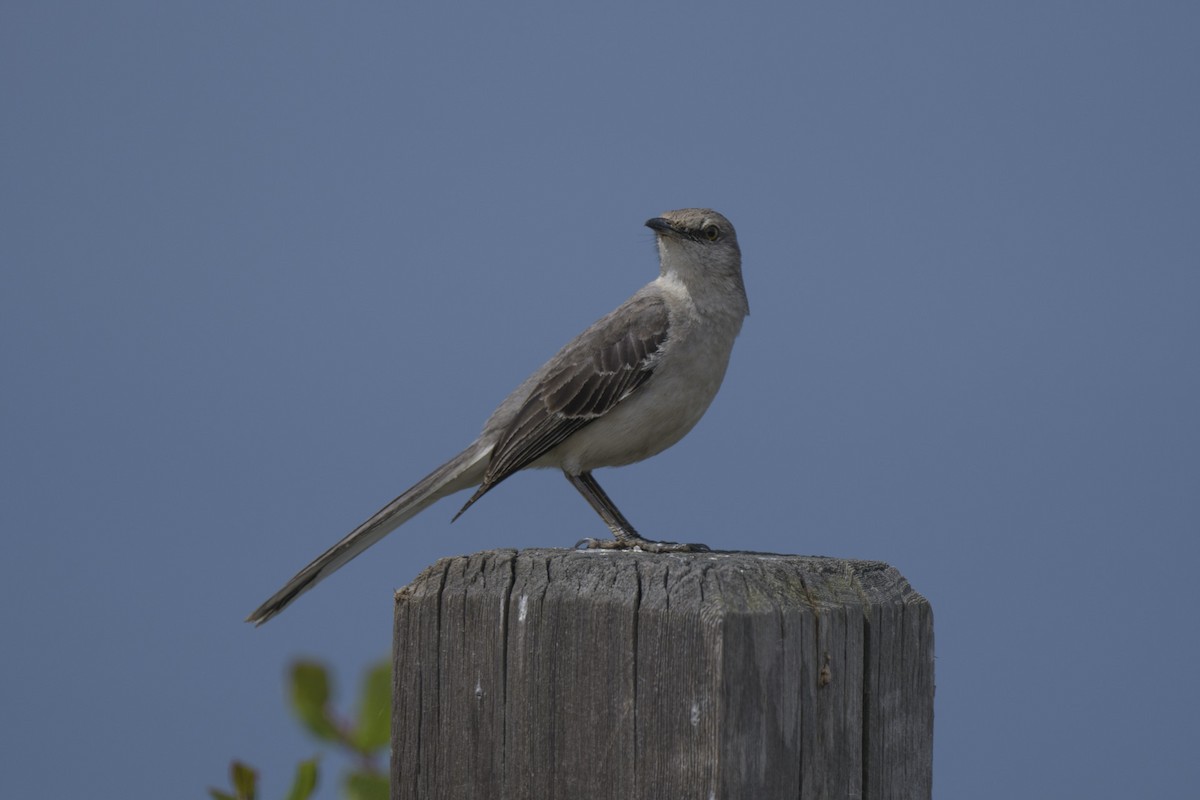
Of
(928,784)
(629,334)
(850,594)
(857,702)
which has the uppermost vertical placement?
(629,334)

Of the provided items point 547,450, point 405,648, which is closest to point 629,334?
point 547,450

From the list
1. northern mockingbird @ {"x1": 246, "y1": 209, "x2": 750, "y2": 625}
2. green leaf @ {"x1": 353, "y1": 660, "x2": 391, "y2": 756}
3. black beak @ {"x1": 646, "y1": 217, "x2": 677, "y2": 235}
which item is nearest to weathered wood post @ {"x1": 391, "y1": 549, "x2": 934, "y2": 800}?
green leaf @ {"x1": 353, "y1": 660, "x2": 391, "y2": 756}

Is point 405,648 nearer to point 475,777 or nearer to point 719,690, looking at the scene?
point 475,777

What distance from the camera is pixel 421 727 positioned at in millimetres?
2953

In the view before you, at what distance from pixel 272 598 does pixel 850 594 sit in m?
2.52

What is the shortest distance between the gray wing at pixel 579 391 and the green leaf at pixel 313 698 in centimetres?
255

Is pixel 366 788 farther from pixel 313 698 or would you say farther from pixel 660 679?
pixel 660 679

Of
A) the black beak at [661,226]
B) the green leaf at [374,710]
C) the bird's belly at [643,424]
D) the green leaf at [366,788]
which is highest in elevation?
the black beak at [661,226]

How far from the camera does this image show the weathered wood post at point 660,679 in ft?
8.51

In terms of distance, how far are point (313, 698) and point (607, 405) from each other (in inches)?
114

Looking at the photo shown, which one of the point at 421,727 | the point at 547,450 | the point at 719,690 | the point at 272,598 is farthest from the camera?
the point at 547,450

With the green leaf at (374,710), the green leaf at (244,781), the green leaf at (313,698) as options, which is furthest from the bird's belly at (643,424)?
the green leaf at (244,781)

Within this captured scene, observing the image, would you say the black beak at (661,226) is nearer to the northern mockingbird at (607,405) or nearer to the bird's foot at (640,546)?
the northern mockingbird at (607,405)

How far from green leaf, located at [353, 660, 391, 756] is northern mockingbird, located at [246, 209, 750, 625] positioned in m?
2.28
